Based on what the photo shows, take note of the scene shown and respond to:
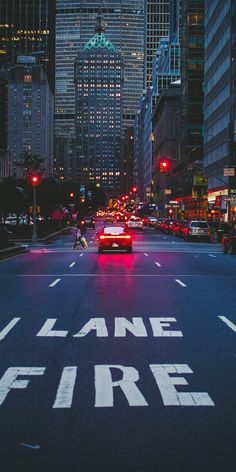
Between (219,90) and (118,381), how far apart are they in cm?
8315

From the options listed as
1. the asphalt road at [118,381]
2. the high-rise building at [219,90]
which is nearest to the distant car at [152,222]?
the high-rise building at [219,90]

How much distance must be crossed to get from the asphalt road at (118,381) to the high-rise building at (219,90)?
55.4 metres

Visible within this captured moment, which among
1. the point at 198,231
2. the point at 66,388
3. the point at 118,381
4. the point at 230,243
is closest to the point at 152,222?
the point at 198,231

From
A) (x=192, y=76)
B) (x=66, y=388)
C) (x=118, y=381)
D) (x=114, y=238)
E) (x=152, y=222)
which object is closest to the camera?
(x=66, y=388)

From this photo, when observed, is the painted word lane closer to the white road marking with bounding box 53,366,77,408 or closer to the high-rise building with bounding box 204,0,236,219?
the white road marking with bounding box 53,366,77,408

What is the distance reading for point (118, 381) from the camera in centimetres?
805

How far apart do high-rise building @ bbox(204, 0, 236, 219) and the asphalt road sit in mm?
55394

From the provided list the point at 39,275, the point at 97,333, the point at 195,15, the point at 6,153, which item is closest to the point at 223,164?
the point at 195,15

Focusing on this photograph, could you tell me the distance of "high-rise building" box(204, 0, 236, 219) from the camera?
3076 inches

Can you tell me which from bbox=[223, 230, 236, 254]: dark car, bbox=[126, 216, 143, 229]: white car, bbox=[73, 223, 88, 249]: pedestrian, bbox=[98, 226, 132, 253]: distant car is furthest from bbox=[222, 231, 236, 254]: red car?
bbox=[126, 216, 143, 229]: white car

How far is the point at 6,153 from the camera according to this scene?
18288 centimetres

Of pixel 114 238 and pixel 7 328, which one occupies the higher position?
pixel 114 238

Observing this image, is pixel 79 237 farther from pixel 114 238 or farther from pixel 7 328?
pixel 7 328

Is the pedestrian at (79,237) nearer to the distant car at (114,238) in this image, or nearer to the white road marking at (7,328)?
the distant car at (114,238)
